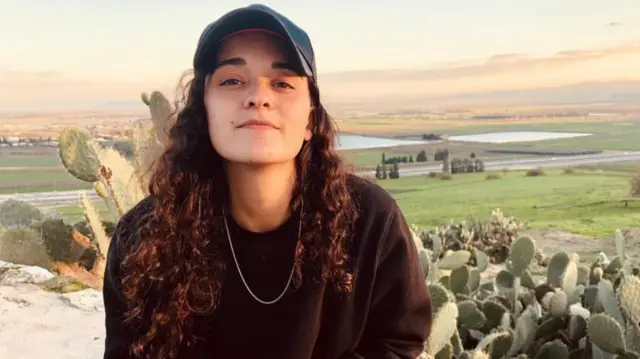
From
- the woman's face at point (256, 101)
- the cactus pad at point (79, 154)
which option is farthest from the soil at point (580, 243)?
the woman's face at point (256, 101)

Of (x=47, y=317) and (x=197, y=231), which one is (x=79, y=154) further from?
(x=197, y=231)

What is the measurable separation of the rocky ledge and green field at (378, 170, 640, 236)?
3.96 m

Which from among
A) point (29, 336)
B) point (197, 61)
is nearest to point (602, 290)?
point (197, 61)

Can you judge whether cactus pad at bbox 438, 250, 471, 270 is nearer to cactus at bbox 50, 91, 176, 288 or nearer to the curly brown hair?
the curly brown hair

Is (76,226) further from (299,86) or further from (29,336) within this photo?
(299,86)

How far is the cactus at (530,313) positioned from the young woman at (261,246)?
430 millimetres

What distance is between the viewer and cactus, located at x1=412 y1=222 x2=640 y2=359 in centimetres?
220

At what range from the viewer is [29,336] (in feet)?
9.61

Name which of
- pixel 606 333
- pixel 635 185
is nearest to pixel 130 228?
pixel 606 333

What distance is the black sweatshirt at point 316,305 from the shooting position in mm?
1491

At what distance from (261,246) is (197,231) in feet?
0.45

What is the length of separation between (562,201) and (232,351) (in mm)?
6867

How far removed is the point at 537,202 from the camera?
792 centimetres

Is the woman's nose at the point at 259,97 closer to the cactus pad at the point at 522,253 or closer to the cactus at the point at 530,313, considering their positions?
the cactus at the point at 530,313
